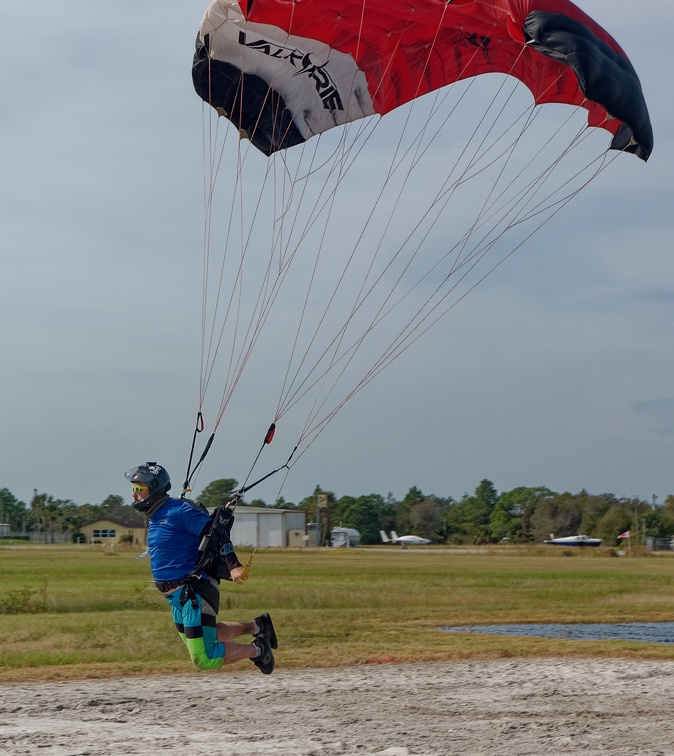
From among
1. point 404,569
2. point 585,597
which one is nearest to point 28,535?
point 404,569

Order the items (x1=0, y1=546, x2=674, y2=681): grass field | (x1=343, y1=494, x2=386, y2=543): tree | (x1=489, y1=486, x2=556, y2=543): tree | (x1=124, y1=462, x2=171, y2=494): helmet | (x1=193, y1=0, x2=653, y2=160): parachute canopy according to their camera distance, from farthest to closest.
Answer: (x1=343, y1=494, x2=386, y2=543): tree → (x1=489, y1=486, x2=556, y2=543): tree → (x1=0, y1=546, x2=674, y2=681): grass field → (x1=193, y1=0, x2=653, y2=160): parachute canopy → (x1=124, y1=462, x2=171, y2=494): helmet

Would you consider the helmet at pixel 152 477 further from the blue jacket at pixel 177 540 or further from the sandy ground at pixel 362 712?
the sandy ground at pixel 362 712

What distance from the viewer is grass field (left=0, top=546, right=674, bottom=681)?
1620 centimetres

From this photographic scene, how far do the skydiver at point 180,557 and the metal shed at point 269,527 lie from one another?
87979 mm

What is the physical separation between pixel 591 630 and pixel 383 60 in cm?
1435

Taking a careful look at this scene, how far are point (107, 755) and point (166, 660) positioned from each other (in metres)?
7.31

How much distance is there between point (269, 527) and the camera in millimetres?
101625

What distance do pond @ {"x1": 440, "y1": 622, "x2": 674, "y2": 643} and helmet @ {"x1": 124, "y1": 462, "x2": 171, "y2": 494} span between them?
43.8 feet

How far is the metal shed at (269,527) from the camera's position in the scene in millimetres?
99625

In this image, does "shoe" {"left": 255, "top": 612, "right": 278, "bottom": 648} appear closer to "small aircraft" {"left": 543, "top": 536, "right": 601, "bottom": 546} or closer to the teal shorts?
the teal shorts

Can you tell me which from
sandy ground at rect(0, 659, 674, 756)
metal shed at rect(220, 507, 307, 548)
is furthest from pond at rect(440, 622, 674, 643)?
metal shed at rect(220, 507, 307, 548)

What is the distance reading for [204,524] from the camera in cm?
934

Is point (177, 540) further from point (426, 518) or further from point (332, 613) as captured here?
point (426, 518)

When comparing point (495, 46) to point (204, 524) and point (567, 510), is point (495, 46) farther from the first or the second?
point (567, 510)
